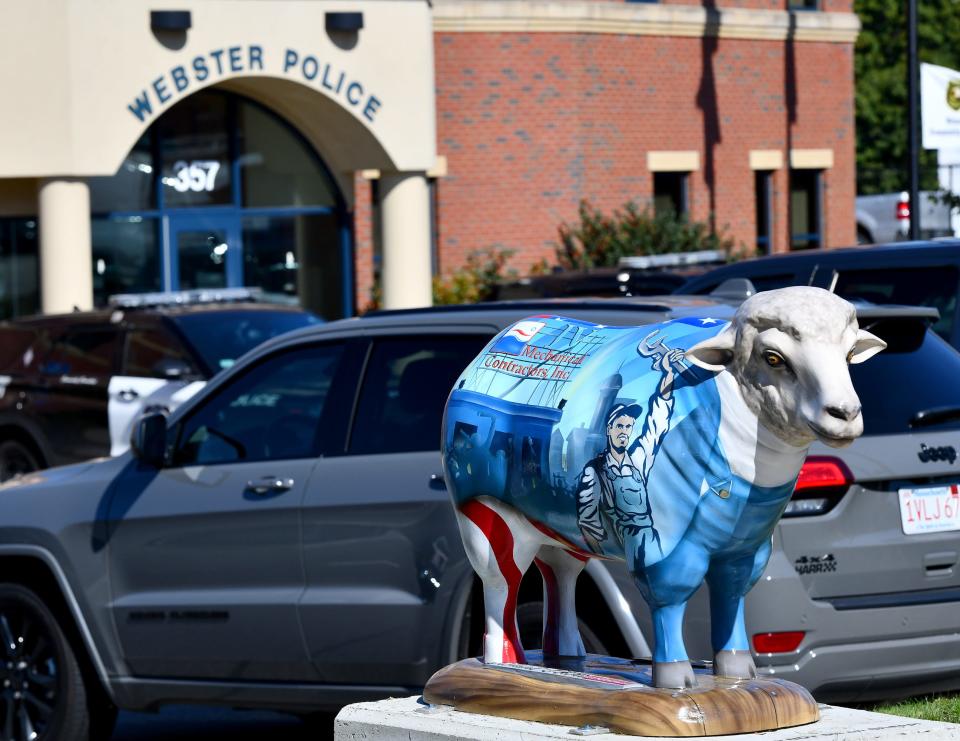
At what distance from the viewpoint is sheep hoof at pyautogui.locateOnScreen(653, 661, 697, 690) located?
349 cm

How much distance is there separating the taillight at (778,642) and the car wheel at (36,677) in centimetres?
297

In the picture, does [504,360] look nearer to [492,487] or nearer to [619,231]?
[492,487]

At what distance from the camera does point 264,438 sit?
23.8 feet

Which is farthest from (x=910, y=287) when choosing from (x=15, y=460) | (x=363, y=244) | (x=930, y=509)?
(x=363, y=244)

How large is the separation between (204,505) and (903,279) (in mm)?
3717

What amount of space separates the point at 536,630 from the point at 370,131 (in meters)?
17.1

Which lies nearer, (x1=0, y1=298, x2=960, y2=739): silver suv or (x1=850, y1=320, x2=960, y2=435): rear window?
(x1=0, y1=298, x2=960, y2=739): silver suv

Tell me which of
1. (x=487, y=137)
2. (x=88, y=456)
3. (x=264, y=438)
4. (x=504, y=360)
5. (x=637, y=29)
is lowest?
(x=88, y=456)

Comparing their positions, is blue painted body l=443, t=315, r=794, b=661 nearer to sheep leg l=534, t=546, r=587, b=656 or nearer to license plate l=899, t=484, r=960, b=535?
sheep leg l=534, t=546, r=587, b=656

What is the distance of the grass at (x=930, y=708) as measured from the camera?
6.32 metres

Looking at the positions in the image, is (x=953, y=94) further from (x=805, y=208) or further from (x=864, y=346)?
(x=864, y=346)

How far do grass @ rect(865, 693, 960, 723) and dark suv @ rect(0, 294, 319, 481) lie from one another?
7589 millimetres

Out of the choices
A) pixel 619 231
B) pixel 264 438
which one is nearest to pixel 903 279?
pixel 264 438

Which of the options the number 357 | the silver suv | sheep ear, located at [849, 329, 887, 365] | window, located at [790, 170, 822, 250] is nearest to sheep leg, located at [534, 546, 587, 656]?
sheep ear, located at [849, 329, 887, 365]
